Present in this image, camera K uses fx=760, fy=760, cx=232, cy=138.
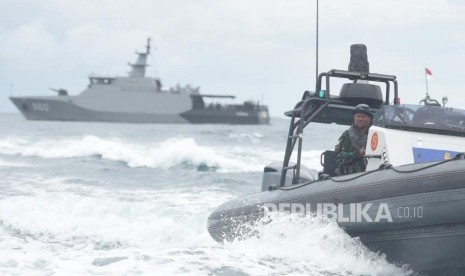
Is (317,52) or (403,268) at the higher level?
(317,52)

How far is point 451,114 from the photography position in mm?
6754

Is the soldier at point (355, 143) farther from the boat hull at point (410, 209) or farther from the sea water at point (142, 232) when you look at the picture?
the sea water at point (142, 232)

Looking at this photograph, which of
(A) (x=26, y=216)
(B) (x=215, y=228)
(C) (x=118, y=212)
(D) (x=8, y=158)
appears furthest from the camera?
(D) (x=8, y=158)

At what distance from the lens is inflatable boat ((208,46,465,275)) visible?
5.68m

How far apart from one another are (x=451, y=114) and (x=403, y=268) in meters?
1.53

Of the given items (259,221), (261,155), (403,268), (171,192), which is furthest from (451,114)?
(261,155)

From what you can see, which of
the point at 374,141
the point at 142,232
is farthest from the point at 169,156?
the point at 374,141

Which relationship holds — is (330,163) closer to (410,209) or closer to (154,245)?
(410,209)

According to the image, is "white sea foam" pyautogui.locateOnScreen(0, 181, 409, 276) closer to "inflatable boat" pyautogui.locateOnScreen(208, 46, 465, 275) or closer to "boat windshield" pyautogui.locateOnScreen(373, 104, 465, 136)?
"inflatable boat" pyautogui.locateOnScreen(208, 46, 465, 275)

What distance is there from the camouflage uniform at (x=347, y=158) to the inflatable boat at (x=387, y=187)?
17cm

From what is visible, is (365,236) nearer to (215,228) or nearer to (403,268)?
(403,268)

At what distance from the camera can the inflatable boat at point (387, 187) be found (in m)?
5.68

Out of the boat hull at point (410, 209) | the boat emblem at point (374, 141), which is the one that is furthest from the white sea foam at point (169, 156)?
the boat hull at point (410, 209)

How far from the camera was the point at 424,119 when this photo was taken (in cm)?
668
